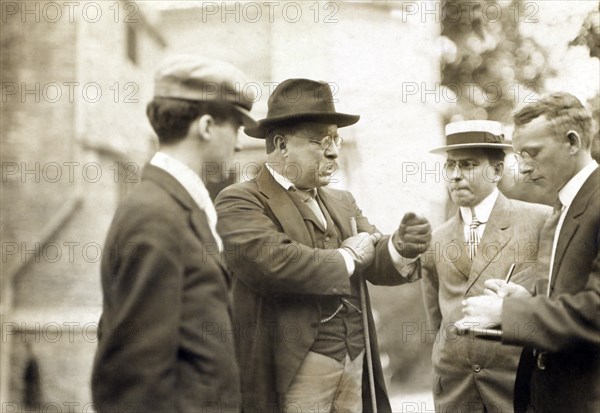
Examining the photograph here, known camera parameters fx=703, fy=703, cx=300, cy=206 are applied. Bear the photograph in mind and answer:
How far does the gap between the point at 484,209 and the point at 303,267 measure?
1116mm

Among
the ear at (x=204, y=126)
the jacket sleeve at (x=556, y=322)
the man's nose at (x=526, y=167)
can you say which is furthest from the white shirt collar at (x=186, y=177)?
the man's nose at (x=526, y=167)

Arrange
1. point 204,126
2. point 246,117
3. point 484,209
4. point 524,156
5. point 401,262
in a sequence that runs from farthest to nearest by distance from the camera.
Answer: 1. point 484,209
2. point 524,156
3. point 401,262
4. point 246,117
5. point 204,126

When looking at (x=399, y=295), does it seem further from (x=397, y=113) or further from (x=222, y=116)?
(x=222, y=116)

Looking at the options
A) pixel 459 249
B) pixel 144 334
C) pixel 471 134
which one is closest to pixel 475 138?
pixel 471 134

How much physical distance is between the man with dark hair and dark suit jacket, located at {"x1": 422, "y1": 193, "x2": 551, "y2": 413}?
3.3 inches

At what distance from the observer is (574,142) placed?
145 inches

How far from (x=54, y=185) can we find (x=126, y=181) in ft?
1.46

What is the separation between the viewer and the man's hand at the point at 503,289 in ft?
12.1

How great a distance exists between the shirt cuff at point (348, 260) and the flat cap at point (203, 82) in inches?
31.3

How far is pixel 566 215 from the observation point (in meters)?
3.59

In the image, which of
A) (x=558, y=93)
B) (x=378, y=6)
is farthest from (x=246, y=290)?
(x=558, y=93)

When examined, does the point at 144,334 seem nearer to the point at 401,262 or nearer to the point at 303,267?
the point at 303,267

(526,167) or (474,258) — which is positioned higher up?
(526,167)

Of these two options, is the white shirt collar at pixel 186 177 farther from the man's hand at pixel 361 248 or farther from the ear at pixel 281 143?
the man's hand at pixel 361 248
